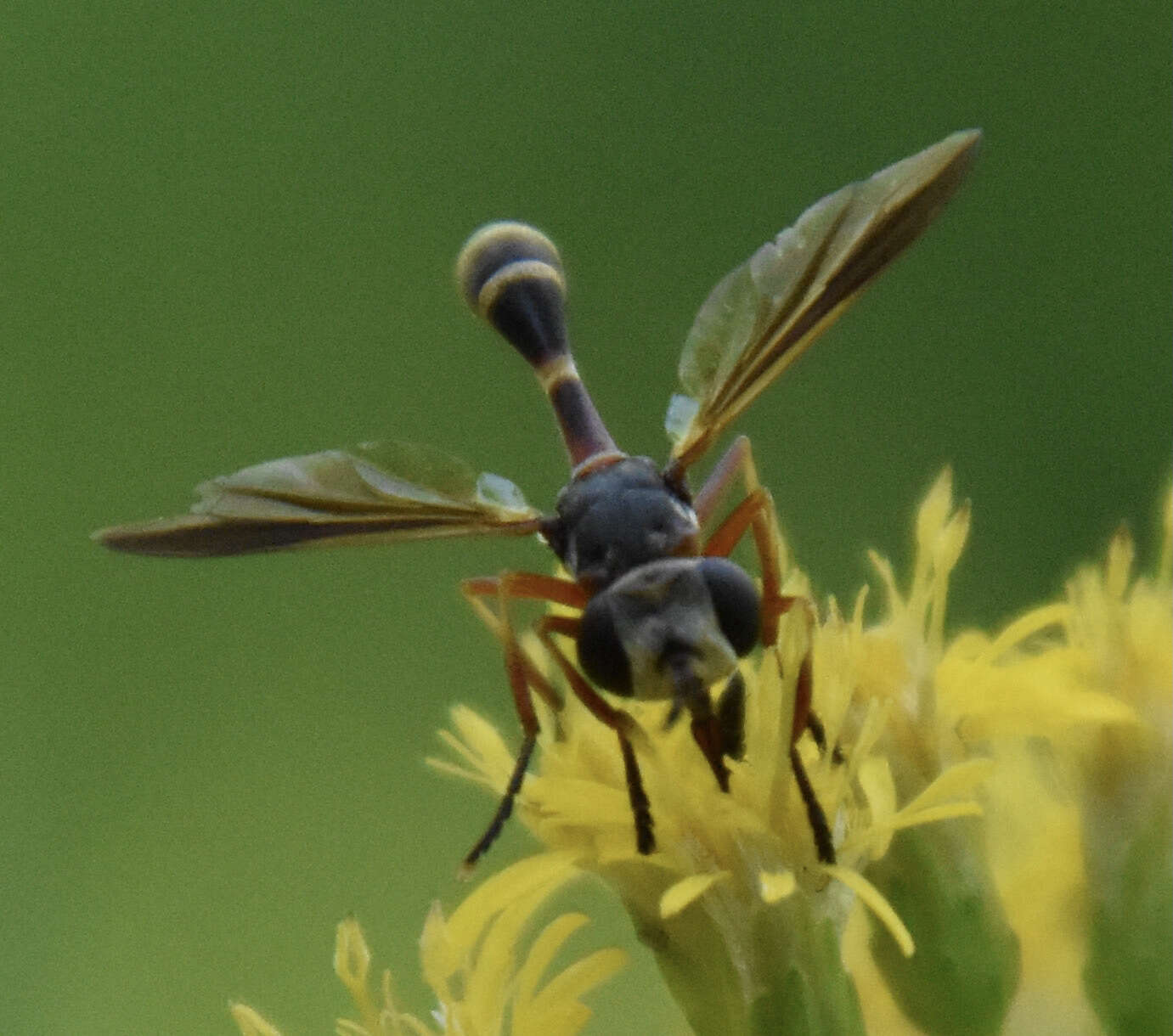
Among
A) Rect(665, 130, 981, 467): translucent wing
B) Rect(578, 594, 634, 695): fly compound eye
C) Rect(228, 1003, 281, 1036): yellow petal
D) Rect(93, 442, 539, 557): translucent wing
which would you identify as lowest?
Rect(228, 1003, 281, 1036): yellow petal

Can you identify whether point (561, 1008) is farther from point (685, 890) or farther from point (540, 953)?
point (685, 890)

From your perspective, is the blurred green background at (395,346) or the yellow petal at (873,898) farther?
the blurred green background at (395,346)

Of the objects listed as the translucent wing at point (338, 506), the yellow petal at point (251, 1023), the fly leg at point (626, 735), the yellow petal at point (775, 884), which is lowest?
the yellow petal at point (775, 884)

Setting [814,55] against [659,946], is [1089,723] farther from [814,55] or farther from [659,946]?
[814,55]

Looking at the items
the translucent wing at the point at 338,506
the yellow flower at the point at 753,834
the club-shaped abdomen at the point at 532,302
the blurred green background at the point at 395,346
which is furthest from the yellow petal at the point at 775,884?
the blurred green background at the point at 395,346

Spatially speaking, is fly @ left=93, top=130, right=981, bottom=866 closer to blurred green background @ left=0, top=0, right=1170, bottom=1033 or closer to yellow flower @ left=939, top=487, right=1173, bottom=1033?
yellow flower @ left=939, top=487, right=1173, bottom=1033

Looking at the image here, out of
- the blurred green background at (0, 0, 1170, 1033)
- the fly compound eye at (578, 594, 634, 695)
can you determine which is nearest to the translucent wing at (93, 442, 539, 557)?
the fly compound eye at (578, 594, 634, 695)

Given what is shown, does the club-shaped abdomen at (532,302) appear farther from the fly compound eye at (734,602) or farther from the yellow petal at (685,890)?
the yellow petal at (685,890)
